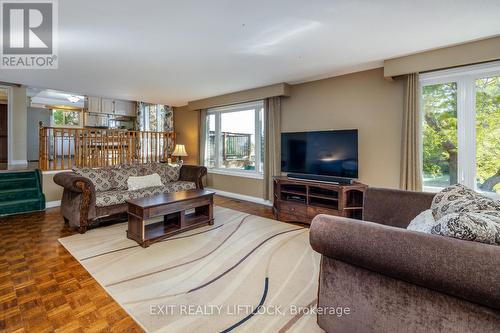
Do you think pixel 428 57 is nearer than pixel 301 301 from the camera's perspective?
No

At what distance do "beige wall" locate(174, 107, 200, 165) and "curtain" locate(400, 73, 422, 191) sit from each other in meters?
4.68

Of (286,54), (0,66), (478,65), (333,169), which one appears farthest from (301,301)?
(0,66)

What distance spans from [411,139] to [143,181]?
4.11 metres

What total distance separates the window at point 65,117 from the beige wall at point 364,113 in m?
8.07

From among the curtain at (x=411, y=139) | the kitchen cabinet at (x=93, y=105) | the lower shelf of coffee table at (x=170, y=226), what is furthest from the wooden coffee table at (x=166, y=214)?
the kitchen cabinet at (x=93, y=105)

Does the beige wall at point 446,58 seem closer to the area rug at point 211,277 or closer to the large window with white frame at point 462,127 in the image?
the large window with white frame at point 462,127

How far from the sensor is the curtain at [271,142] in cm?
473

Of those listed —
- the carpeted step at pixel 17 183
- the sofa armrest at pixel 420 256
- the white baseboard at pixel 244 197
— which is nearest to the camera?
the sofa armrest at pixel 420 256

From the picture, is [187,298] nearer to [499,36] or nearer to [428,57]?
[428,57]

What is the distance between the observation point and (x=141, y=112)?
7953mm

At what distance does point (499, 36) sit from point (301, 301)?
346 cm

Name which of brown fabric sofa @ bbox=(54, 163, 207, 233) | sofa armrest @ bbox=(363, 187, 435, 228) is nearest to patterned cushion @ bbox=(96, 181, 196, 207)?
brown fabric sofa @ bbox=(54, 163, 207, 233)

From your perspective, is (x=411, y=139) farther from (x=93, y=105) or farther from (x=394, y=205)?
(x=93, y=105)

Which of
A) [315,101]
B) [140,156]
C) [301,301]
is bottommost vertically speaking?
[301,301]
